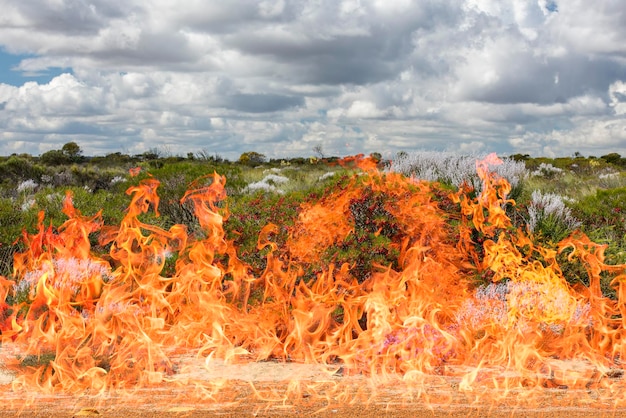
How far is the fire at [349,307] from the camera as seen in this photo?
20.8 ft

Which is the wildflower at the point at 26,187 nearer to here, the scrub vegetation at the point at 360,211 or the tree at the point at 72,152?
the scrub vegetation at the point at 360,211

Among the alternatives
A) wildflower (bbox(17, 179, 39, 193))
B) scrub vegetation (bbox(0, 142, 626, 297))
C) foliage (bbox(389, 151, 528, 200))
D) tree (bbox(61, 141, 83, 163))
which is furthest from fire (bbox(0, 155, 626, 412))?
tree (bbox(61, 141, 83, 163))

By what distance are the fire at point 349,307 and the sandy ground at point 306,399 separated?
0.13m

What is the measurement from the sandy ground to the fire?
13cm

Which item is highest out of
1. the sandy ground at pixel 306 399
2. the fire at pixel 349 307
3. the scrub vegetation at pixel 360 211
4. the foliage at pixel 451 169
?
the foliage at pixel 451 169

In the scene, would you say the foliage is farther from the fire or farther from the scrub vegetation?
the fire

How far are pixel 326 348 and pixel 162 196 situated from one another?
8015 millimetres

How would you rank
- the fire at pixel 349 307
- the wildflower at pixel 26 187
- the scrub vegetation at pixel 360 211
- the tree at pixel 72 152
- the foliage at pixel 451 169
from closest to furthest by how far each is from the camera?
the fire at pixel 349 307 → the scrub vegetation at pixel 360 211 → the foliage at pixel 451 169 → the wildflower at pixel 26 187 → the tree at pixel 72 152

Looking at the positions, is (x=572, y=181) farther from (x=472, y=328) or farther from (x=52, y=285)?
(x=52, y=285)

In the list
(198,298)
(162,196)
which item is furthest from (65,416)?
(162,196)

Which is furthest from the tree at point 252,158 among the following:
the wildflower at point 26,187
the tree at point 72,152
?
the wildflower at point 26,187

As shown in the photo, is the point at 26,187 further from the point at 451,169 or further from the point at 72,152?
the point at 72,152

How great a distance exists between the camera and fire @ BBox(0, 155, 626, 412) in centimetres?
634

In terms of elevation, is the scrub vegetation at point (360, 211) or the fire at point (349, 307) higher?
the scrub vegetation at point (360, 211)
